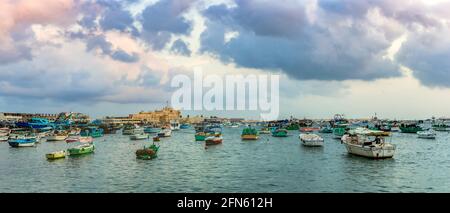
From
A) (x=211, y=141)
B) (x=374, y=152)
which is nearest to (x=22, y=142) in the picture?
(x=211, y=141)

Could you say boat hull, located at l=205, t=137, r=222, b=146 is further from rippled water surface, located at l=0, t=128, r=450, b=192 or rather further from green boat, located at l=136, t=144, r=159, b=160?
green boat, located at l=136, t=144, r=159, b=160

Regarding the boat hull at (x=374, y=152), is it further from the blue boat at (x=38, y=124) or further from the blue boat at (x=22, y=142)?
the blue boat at (x=38, y=124)

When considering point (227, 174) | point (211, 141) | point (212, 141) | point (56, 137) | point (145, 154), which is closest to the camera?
point (227, 174)

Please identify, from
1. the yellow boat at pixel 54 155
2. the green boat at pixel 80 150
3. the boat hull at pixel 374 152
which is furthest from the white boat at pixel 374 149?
the yellow boat at pixel 54 155

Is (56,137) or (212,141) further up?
(56,137)

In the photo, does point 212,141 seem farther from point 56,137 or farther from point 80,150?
point 56,137

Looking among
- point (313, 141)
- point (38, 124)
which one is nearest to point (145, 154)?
point (313, 141)

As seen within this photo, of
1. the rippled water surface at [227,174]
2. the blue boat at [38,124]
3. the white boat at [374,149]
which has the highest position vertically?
the blue boat at [38,124]

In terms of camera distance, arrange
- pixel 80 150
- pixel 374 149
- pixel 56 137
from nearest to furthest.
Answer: pixel 374 149 → pixel 80 150 → pixel 56 137

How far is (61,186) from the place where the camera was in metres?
43.5

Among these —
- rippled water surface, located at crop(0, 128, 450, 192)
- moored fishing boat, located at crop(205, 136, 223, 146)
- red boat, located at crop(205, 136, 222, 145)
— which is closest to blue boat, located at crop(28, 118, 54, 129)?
red boat, located at crop(205, 136, 222, 145)

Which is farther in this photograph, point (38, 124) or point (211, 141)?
point (38, 124)

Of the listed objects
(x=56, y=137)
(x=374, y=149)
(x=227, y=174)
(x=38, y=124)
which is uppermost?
(x=38, y=124)
